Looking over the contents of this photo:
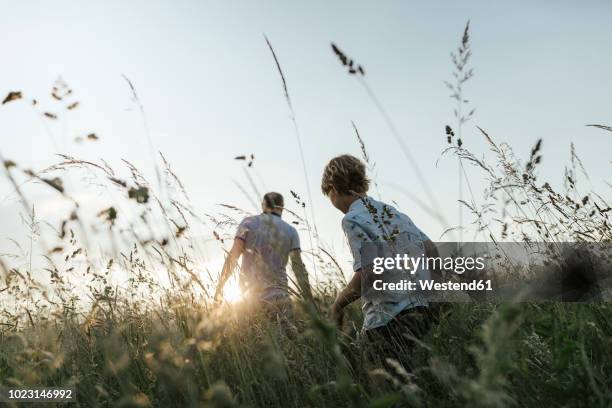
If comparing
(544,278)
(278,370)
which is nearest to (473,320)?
(544,278)

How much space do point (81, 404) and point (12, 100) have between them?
1308 mm

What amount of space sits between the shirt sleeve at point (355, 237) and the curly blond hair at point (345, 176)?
38 centimetres

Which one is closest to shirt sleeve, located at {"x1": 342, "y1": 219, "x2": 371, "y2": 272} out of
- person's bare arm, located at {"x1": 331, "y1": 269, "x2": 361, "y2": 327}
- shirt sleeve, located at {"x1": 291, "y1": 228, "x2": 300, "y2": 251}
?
person's bare arm, located at {"x1": 331, "y1": 269, "x2": 361, "y2": 327}

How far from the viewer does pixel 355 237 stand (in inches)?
107

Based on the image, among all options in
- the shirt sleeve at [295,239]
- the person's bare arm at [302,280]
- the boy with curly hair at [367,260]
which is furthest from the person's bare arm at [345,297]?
the shirt sleeve at [295,239]

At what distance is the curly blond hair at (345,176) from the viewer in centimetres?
318

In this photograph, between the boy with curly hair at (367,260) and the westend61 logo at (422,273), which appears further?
the westend61 logo at (422,273)

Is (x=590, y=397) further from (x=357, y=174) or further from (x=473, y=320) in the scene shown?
(x=357, y=174)

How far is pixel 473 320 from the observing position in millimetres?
2158

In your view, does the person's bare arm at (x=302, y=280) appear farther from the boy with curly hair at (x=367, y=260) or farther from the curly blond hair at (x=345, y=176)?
the curly blond hair at (x=345, y=176)

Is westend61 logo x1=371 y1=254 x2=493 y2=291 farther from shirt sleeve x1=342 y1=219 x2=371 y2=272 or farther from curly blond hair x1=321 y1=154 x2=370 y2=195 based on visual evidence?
curly blond hair x1=321 y1=154 x2=370 y2=195

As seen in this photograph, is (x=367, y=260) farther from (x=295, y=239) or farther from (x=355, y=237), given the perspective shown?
(x=295, y=239)

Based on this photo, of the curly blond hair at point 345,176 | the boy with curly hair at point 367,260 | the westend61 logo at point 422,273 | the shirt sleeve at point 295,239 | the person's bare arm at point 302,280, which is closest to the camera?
the person's bare arm at point 302,280

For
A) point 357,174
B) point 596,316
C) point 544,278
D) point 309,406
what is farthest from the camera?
point 357,174
